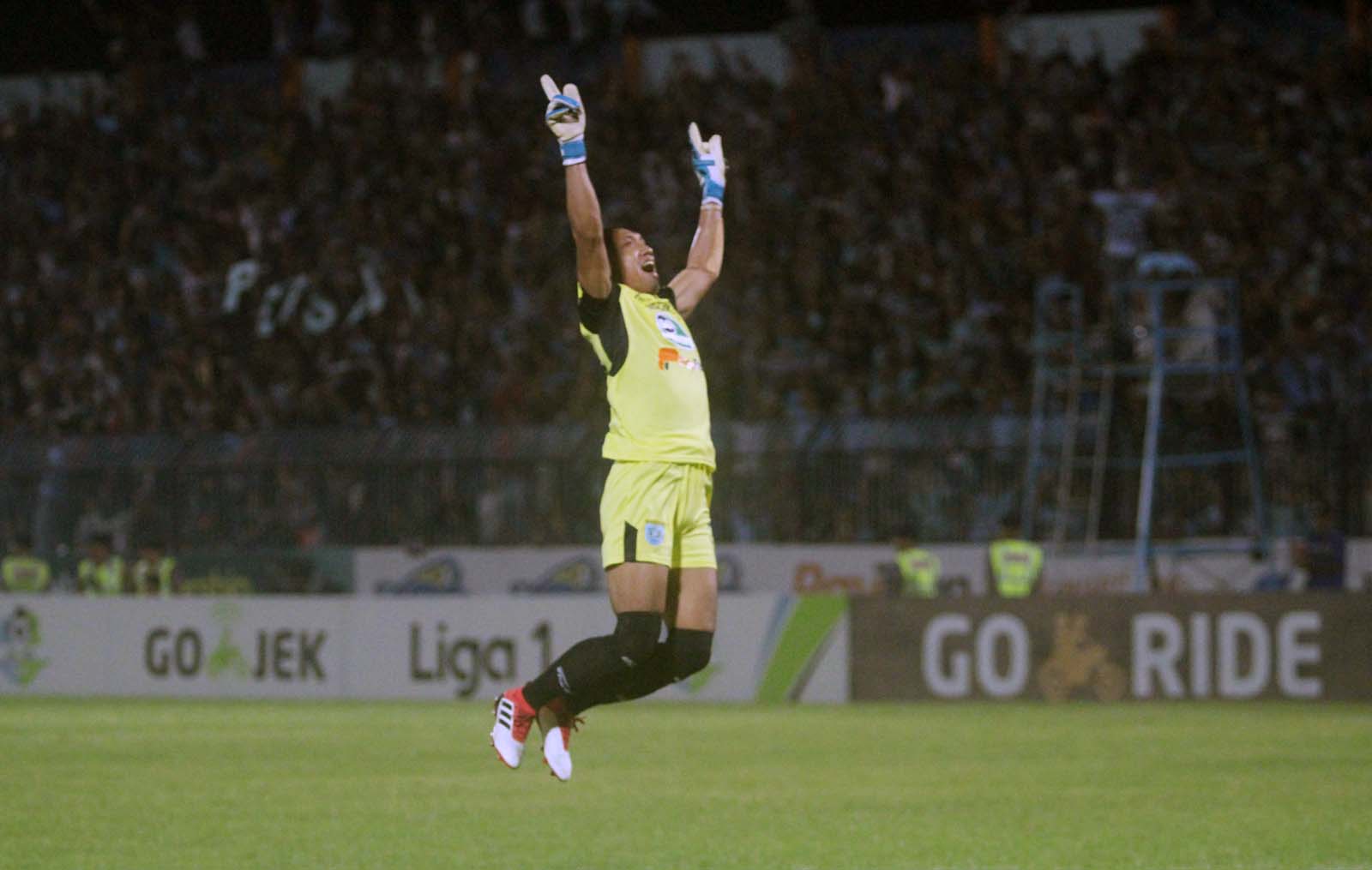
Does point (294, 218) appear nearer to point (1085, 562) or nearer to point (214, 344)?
point (214, 344)

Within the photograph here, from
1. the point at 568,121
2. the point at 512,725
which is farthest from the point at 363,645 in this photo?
the point at 568,121

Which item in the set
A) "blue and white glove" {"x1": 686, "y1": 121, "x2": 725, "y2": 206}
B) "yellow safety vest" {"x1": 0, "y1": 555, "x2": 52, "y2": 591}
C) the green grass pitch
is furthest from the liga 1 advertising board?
"blue and white glove" {"x1": 686, "y1": 121, "x2": 725, "y2": 206}

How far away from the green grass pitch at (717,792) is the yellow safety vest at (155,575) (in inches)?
205

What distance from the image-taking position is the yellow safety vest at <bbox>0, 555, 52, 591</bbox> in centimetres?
2486

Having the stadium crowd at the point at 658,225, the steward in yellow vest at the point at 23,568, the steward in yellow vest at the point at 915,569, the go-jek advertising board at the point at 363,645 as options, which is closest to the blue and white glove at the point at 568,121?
→ the go-jek advertising board at the point at 363,645

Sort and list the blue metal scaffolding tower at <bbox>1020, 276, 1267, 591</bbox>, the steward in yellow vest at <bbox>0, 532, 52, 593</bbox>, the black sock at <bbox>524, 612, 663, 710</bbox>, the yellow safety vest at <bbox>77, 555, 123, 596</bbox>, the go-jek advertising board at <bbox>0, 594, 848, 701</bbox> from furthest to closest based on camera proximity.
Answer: the steward in yellow vest at <bbox>0, 532, 52, 593</bbox> → the yellow safety vest at <bbox>77, 555, 123, 596</bbox> → the go-jek advertising board at <bbox>0, 594, 848, 701</bbox> → the blue metal scaffolding tower at <bbox>1020, 276, 1267, 591</bbox> → the black sock at <bbox>524, 612, 663, 710</bbox>

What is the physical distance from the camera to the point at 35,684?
24.0 metres

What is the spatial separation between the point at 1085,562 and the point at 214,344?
12.4 meters

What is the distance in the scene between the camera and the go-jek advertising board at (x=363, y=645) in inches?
838

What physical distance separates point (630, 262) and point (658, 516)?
1.11m

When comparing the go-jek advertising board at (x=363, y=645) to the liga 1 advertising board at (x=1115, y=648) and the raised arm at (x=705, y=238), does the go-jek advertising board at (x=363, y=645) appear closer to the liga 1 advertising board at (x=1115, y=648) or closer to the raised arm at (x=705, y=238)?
the liga 1 advertising board at (x=1115, y=648)

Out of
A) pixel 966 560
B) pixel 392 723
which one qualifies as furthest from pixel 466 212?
pixel 392 723

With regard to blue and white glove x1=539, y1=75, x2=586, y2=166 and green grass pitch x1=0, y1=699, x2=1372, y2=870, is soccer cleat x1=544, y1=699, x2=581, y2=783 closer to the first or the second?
green grass pitch x1=0, y1=699, x2=1372, y2=870

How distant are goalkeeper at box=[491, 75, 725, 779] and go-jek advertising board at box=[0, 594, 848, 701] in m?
12.3
